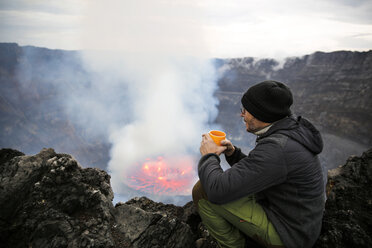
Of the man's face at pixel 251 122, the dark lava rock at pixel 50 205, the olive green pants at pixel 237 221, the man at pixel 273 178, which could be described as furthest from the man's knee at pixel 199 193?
the dark lava rock at pixel 50 205

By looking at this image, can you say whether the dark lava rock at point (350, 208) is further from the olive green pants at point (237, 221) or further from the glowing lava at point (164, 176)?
the glowing lava at point (164, 176)

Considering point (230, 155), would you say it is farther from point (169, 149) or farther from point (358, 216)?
point (169, 149)

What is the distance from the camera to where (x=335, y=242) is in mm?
2432

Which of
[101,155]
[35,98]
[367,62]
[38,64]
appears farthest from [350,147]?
[38,64]

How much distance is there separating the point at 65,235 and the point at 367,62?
48.7 meters

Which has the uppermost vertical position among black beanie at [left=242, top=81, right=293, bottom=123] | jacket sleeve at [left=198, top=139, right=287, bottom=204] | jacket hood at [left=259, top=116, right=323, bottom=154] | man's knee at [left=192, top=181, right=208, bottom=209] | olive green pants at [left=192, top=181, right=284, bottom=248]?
black beanie at [left=242, top=81, right=293, bottom=123]

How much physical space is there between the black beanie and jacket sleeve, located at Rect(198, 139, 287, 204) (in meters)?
0.36

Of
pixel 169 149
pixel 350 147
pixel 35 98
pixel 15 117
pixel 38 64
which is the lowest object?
pixel 169 149

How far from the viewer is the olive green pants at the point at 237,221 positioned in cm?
212

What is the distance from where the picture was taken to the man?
5.96 feet

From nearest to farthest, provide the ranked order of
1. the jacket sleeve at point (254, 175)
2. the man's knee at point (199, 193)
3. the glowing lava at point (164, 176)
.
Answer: the jacket sleeve at point (254, 175), the man's knee at point (199, 193), the glowing lava at point (164, 176)

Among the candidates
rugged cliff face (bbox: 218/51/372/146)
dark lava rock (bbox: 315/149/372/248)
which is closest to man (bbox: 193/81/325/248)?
dark lava rock (bbox: 315/149/372/248)

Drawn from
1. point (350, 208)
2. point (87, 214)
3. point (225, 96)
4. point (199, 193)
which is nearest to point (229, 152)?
point (199, 193)

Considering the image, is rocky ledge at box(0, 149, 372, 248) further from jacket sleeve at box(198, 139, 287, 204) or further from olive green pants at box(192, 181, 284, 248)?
jacket sleeve at box(198, 139, 287, 204)
